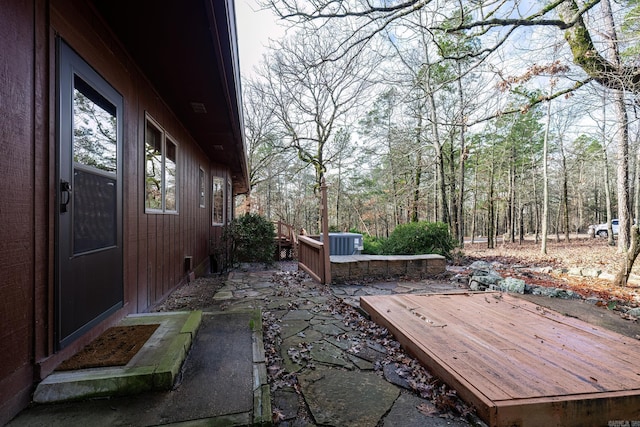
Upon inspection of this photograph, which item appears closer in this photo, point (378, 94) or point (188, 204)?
point (188, 204)

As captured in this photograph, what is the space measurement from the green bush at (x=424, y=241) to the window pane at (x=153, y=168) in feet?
17.8

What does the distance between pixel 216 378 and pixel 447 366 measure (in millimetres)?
1513

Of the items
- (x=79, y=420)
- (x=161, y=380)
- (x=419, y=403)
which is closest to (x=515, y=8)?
(x=419, y=403)

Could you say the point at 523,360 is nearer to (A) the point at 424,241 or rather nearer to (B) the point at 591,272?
(A) the point at 424,241

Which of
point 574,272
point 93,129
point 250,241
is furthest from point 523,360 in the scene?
point 250,241

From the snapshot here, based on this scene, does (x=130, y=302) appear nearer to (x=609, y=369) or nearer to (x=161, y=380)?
(x=161, y=380)

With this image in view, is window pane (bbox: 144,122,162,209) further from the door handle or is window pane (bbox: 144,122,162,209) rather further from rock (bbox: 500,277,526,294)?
rock (bbox: 500,277,526,294)

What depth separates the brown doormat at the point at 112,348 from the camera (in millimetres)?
1768

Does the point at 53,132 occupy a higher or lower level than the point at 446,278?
higher

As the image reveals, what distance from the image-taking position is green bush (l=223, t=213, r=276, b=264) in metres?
7.00

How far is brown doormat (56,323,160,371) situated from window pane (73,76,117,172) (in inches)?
50.9

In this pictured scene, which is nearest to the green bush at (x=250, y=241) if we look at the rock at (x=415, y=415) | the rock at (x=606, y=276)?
the rock at (x=415, y=415)

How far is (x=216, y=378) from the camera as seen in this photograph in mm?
1801

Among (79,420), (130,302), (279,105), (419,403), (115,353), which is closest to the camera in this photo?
(79,420)
